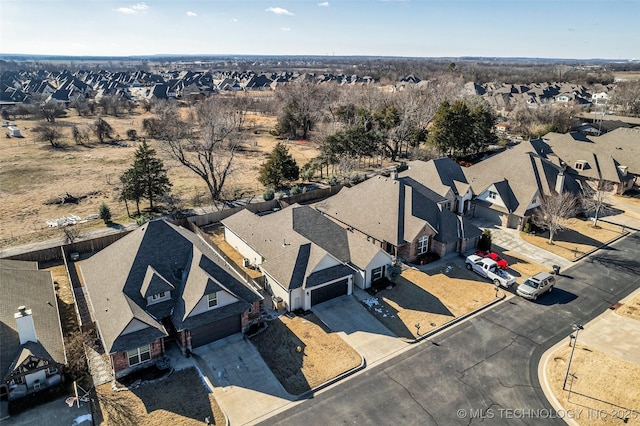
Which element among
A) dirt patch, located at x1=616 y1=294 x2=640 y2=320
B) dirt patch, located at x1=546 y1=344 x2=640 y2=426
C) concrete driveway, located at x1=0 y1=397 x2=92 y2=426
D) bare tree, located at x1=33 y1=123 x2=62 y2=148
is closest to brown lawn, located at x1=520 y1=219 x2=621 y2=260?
dirt patch, located at x1=616 y1=294 x2=640 y2=320

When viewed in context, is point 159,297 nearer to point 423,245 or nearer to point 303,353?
point 303,353

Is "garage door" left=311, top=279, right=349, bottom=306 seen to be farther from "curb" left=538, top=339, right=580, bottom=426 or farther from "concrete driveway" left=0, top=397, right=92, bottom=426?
"concrete driveway" left=0, top=397, right=92, bottom=426

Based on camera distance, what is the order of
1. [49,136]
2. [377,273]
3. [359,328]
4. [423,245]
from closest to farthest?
[359,328] → [377,273] → [423,245] → [49,136]

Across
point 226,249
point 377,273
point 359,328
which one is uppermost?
point 226,249

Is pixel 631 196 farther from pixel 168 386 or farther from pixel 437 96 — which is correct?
pixel 168 386

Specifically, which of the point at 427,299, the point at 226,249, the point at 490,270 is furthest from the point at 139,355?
the point at 490,270
